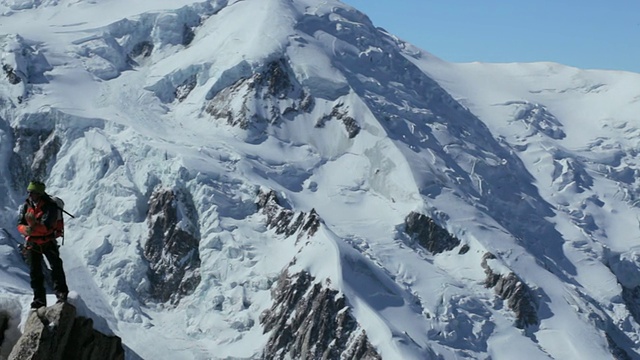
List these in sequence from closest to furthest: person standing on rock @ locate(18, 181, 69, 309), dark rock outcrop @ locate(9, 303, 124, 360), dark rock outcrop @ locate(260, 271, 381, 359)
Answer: dark rock outcrop @ locate(9, 303, 124, 360)
person standing on rock @ locate(18, 181, 69, 309)
dark rock outcrop @ locate(260, 271, 381, 359)

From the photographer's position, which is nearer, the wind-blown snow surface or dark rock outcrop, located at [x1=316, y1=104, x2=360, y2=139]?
the wind-blown snow surface

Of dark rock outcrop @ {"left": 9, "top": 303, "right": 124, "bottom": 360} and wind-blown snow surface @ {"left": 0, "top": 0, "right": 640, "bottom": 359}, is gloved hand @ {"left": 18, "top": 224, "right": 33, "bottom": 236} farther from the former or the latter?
wind-blown snow surface @ {"left": 0, "top": 0, "right": 640, "bottom": 359}

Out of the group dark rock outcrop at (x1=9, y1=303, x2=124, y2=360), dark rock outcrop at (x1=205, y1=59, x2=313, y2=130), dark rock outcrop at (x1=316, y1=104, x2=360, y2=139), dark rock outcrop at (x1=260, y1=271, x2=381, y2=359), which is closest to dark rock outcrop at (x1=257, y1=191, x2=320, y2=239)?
dark rock outcrop at (x1=260, y1=271, x2=381, y2=359)

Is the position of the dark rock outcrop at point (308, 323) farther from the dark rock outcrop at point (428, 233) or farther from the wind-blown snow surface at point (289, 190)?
the dark rock outcrop at point (428, 233)

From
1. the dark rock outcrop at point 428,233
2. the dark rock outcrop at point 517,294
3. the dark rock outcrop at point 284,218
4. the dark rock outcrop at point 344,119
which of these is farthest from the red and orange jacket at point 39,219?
the dark rock outcrop at point 344,119

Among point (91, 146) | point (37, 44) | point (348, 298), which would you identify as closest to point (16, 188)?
point (91, 146)

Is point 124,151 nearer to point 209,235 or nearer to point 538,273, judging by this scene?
point 209,235
